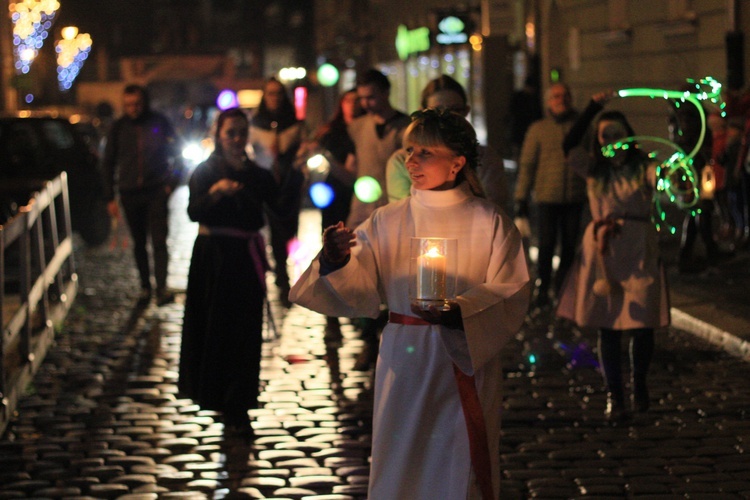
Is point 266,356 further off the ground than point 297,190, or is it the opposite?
point 297,190

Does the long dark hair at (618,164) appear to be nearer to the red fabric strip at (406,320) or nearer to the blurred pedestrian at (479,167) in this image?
the blurred pedestrian at (479,167)

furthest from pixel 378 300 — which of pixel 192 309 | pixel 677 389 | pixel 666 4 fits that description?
pixel 666 4

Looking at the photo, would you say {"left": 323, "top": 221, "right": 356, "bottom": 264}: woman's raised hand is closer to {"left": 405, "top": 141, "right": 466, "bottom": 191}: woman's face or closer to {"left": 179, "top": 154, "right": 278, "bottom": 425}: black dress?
{"left": 405, "top": 141, "right": 466, "bottom": 191}: woman's face

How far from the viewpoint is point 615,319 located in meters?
7.84

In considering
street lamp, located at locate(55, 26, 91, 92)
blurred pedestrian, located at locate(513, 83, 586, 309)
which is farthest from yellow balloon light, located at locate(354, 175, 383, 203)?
street lamp, located at locate(55, 26, 91, 92)

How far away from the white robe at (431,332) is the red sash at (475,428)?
0.07 feet

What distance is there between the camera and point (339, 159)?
10.2 m

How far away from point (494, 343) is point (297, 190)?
11.1 feet

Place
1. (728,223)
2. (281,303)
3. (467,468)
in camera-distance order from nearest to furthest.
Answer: (467,468) → (281,303) → (728,223)

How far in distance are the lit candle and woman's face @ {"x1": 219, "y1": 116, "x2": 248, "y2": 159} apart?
135 inches

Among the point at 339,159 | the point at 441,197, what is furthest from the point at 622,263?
the point at 441,197

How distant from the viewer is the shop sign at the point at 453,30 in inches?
1026

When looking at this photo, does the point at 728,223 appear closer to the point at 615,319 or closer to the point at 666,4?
the point at 666,4

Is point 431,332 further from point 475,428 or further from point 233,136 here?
point 233,136
